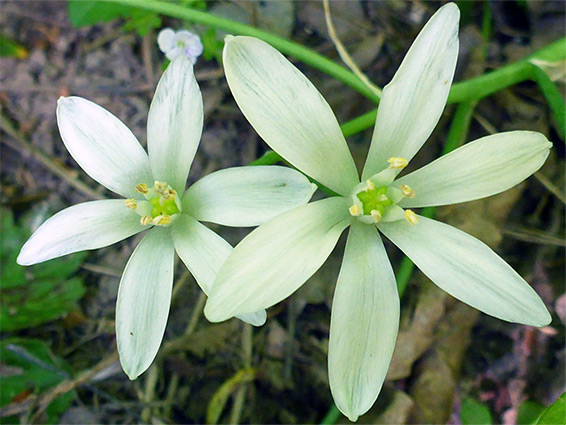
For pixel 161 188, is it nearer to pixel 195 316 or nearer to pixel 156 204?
pixel 156 204

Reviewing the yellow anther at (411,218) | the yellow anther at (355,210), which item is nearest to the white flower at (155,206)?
the yellow anther at (355,210)

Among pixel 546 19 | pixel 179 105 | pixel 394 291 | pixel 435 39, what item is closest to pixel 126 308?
pixel 179 105

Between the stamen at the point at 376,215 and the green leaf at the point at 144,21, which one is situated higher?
the green leaf at the point at 144,21

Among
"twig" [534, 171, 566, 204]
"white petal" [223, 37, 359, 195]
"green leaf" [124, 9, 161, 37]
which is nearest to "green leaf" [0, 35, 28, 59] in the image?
"green leaf" [124, 9, 161, 37]

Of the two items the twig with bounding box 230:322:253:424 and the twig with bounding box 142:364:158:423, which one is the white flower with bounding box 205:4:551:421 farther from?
the twig with bounding box 142:364:158:423

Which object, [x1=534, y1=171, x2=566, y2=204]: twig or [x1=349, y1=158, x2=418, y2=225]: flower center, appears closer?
[x1=349, y1=158, x2=418, y2=225]: flower center

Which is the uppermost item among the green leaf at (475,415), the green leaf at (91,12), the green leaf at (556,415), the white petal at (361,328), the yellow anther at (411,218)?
the green leaf at (91,12)

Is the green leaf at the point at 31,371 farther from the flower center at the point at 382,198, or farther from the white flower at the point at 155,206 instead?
the flower center at the point at 382,198
